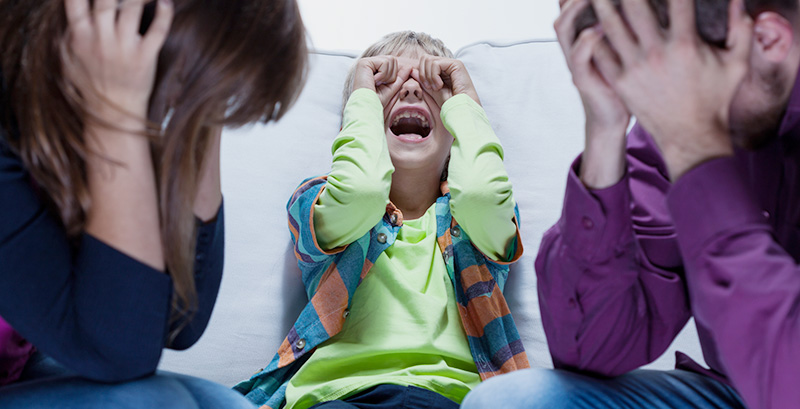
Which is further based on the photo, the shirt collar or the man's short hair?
the shirt collar

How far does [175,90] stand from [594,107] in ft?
1.16

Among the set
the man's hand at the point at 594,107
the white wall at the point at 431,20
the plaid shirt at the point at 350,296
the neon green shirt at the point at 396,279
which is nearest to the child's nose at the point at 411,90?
the neon green shirt at the point at 396,279

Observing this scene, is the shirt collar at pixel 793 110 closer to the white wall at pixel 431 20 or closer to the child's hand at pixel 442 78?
the child's hand at pixel 442 78

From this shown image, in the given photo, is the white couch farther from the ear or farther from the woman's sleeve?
the ear

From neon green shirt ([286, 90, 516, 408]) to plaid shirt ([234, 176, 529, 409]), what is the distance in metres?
0.02

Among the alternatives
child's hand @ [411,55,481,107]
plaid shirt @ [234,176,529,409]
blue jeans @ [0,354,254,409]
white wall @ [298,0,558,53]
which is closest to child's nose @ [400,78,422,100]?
child's hand @ [411,55,481,107]

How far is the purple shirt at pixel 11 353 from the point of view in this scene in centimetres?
69

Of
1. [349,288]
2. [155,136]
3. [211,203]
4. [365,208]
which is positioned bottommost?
[349,288]

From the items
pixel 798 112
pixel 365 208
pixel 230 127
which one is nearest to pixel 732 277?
pixel 798 112

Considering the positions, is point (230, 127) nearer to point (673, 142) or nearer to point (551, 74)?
point (673, 142)

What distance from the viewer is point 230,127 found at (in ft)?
2.02

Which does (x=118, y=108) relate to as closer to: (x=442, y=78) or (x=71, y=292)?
(x=71, y=292)

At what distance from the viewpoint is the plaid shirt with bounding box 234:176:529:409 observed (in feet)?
3.49

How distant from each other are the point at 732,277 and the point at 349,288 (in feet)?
2.21
